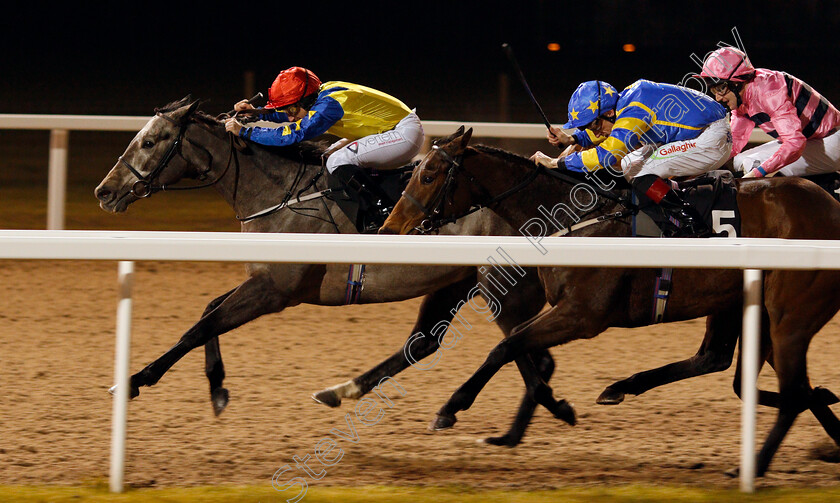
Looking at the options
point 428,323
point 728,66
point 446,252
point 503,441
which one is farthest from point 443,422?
point 728,66

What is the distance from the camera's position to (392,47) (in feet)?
64.0

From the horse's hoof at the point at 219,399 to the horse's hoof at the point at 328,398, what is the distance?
1.14 feet

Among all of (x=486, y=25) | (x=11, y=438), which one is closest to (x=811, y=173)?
(x=11, y=438)

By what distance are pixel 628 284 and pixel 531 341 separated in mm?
424

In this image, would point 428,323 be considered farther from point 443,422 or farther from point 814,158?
point 814,158

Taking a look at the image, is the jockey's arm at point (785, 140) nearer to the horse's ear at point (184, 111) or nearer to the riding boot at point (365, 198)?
the riding boot at point (365, 198)

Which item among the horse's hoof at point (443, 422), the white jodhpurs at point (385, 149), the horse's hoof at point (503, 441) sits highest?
the white jodhpurs at point (385, 149)

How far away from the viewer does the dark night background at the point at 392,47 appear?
16438 mm

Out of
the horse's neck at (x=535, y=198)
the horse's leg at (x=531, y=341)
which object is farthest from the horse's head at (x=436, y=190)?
the horse's leg at (x=531, y=341)

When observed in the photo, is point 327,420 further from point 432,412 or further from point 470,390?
point 470,390

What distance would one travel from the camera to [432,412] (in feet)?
14.6

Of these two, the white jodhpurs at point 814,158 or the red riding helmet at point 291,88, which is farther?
the red riding helmet at point 291,88

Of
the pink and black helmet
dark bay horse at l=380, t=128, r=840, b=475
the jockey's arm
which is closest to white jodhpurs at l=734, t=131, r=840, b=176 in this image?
the jockey's arm

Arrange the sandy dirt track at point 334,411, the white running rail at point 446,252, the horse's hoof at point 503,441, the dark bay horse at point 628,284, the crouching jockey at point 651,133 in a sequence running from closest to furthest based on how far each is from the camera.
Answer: the white running rail at point 446,252, the sandy dirt track at point 334,411, the dark bay horse at point 628,284, the horse's hoof at point 503,441, the crouching jockey at point 651,133
